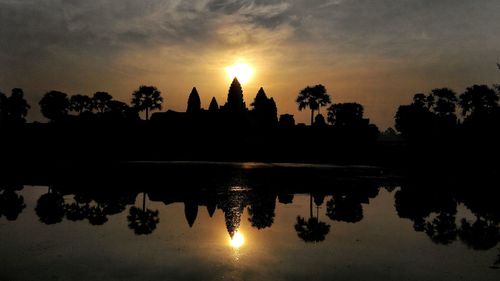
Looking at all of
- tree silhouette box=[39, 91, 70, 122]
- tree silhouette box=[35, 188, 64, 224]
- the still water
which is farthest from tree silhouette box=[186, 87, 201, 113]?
tree silhouette box=[35, 188, 64, 224]

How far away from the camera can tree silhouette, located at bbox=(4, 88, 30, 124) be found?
11956 cm

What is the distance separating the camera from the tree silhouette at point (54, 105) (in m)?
125

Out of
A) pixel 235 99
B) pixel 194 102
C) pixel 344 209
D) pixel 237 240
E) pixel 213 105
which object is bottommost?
pixel 237 240

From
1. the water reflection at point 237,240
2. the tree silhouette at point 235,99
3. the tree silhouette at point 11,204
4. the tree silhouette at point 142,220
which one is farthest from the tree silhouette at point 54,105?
the water reflection at point 237,240

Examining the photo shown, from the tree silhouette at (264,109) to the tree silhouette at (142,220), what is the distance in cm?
10395

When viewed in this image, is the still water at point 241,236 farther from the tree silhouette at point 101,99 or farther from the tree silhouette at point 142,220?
the tree silhouette at point 101,99

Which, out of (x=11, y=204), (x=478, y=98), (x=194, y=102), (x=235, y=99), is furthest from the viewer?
(x=235, y=99)

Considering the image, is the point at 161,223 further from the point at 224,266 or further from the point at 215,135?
the point at 215,135

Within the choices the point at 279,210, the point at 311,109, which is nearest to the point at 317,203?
the point at 279,210

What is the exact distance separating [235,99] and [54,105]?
54.7 m

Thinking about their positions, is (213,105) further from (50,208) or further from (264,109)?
(50,208)

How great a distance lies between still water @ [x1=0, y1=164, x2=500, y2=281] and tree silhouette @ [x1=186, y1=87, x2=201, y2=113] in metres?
92.2

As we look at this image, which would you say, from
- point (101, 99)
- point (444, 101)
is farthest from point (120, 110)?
point (444, 101)

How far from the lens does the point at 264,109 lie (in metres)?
129
